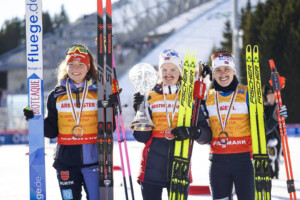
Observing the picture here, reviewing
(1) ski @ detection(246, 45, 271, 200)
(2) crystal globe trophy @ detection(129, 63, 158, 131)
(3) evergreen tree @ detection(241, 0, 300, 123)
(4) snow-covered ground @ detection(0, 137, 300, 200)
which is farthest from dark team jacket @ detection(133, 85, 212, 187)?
(3) evergreen tree @ detection(241, 0, 300, 123)

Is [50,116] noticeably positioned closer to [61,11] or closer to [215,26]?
[215,26]

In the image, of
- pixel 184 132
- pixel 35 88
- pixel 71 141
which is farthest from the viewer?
pixel 35 88

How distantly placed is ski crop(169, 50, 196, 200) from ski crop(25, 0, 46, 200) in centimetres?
143

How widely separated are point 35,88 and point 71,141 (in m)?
0.98

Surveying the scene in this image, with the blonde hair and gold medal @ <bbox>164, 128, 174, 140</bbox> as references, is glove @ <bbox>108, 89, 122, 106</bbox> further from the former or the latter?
gold medal @ <bbox>164, 128, 174, 140</bbox>

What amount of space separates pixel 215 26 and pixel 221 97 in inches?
1986

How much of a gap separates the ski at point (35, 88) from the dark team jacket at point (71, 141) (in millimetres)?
387

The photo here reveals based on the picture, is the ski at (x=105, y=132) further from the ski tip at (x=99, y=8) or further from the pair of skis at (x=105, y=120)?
the ski tip at (x=99, y=8)

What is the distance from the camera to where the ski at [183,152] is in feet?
14.0

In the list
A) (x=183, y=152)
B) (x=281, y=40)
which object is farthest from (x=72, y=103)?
(x=281, y=40)

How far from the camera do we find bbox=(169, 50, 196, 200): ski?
426 centimetres

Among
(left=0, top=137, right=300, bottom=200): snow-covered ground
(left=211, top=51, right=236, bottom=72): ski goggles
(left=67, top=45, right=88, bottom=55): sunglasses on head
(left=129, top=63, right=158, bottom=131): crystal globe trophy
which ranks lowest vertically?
(left=0, top=137, right=300, bottom=200): snow-covered ground

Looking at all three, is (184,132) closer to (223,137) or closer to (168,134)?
(168,134)

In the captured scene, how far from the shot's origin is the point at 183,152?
4.30 meters
